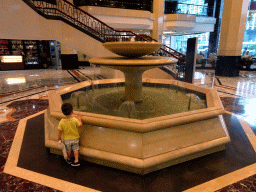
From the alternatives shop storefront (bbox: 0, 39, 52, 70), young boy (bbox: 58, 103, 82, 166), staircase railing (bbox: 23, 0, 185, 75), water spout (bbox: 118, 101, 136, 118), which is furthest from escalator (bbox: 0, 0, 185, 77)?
shop storefront (bbox: 0, 39, 52, 70)

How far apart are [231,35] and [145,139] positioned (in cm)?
898

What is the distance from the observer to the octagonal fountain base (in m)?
1.84

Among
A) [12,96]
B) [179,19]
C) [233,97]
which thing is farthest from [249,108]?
[179,19]

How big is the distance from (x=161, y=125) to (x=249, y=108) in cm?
334

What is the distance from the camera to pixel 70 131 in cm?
193

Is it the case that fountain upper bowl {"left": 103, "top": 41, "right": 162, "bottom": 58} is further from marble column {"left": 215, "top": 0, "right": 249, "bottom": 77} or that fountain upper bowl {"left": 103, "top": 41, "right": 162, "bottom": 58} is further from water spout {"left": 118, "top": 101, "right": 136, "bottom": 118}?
marble column {"left": 215, "top": 0, "right": 249, "bottom": 77}

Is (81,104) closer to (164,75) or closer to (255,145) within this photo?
(255,145)

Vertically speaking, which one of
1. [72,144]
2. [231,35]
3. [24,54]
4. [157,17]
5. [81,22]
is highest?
[157,17]

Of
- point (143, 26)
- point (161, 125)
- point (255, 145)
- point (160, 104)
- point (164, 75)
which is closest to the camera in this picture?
point (161, 125)

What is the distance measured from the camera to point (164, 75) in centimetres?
712

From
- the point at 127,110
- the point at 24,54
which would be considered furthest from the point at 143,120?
the point at 24,54

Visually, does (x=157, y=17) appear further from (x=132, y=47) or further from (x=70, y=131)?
(x=70, y=131)

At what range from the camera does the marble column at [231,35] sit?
27.1 ft

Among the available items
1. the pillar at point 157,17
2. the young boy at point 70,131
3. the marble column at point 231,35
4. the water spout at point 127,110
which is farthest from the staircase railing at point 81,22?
the pillar at point 157,17
